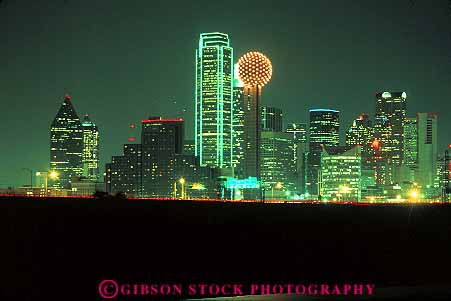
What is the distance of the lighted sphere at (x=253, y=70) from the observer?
15775 centimetres

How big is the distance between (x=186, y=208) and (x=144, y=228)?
16.6ft

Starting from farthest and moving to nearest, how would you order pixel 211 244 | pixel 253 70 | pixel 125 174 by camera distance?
1. pixel 125 174
2. pixel 253 70
3. pixel 211 244

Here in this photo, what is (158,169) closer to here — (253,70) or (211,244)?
(253,70)

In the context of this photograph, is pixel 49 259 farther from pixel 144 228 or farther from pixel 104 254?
pixel 144 228

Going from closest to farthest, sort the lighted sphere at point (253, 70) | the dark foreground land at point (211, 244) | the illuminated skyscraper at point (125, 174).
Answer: the dark foreground land at point (211, 244) → the lighted sphere at point (253, 70) → the illuminated skyscraper at point (125, 174)

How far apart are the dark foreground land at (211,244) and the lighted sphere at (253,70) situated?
113 m

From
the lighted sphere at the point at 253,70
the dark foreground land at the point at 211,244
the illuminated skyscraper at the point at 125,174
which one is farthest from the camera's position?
the illuminated skyscraper at the point at 125,174

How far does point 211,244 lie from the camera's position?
1492 inches

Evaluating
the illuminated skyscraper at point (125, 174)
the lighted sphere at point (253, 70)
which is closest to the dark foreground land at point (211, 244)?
the lighted sphere at point (253, 70)

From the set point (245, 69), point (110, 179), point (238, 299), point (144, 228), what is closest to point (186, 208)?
point (144, 228)

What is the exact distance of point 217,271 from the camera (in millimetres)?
33875

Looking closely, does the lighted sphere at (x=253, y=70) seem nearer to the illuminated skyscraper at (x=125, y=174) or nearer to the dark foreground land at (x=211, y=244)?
the illuminated skyscraper at (x=125, y=174)

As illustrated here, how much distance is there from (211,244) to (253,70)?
402ft

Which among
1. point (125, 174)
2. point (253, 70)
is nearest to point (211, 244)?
point (253, 70)
